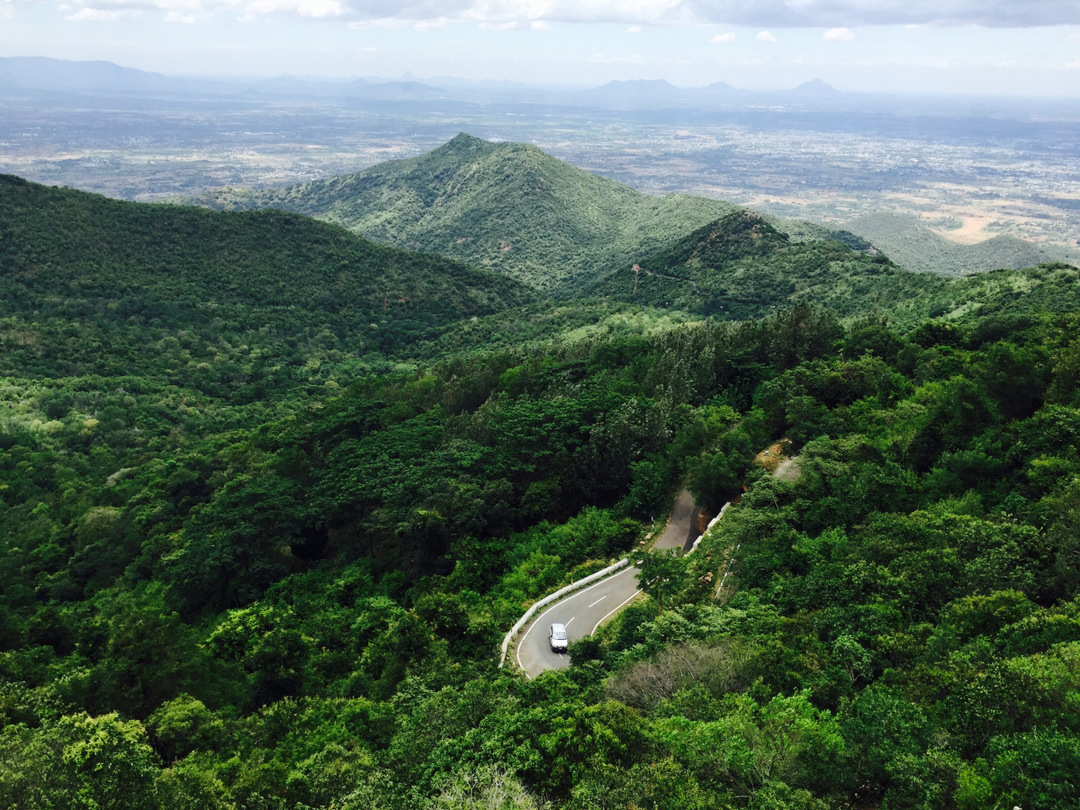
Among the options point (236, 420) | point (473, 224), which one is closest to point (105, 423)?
point (236, 420)

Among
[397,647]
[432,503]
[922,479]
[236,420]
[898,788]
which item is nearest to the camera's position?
[898,788]

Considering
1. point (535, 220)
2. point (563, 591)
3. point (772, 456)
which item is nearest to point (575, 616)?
point (563, 591)

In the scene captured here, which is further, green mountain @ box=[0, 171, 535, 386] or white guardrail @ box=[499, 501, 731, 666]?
green mountain @ box=[0, 171, 535, 386]

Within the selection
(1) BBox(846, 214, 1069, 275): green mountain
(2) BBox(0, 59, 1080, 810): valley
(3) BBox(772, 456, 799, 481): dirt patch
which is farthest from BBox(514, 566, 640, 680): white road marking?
(1) BBox(846, 214, 1069, 275): green mountain

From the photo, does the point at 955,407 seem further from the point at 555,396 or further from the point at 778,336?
the point at 555,396

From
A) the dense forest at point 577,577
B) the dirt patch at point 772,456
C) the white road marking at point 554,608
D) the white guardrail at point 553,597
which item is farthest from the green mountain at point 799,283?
the white guardrail at point 553,597

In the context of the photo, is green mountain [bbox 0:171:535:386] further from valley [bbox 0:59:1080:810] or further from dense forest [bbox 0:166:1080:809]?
dense forest [bbox 0:166:1080:809]

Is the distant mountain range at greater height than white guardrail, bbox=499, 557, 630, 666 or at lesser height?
greater
